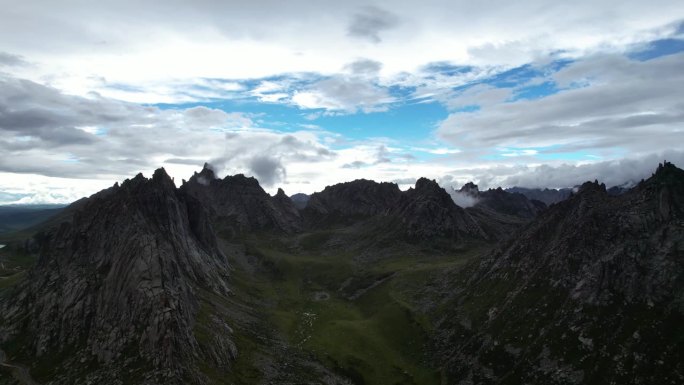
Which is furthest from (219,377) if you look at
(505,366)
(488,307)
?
(488,307)

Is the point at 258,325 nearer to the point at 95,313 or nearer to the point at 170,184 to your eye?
the point at 95,313

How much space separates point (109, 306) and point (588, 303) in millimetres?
107532

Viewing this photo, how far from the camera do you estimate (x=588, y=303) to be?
92.5 metres

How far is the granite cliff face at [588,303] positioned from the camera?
77.8 meters

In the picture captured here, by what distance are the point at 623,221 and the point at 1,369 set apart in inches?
5638

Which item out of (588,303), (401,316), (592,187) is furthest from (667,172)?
(401,316)

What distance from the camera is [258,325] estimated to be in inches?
5394

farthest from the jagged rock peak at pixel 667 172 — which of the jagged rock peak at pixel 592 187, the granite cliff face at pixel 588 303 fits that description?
the jagged rock peak at pixel 592 187

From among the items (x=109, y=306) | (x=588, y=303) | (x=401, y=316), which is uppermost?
(x=588, y=303)

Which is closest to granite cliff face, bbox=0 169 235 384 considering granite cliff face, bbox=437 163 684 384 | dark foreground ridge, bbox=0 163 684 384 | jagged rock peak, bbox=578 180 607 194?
dark foreground ridge, bbox=0 163 684 384

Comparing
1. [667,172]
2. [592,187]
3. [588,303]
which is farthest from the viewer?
[592,187]

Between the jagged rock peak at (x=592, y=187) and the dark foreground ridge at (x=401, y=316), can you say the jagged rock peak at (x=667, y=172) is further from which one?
the jagged rock peak at (x=592, y=187)

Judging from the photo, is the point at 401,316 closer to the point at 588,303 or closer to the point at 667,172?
the point at 588,303

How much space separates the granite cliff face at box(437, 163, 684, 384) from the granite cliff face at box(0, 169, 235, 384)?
61258mm
